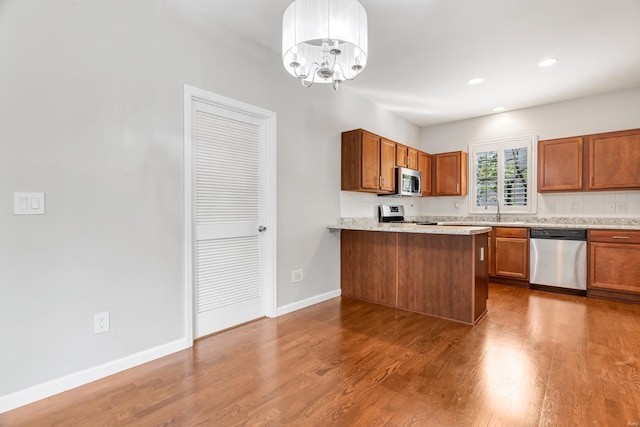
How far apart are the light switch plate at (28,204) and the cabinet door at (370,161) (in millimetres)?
2961

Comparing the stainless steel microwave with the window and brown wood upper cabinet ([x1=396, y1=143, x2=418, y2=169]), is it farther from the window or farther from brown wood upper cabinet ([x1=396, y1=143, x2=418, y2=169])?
the window

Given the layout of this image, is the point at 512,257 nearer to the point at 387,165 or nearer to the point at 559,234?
the point at 559,234

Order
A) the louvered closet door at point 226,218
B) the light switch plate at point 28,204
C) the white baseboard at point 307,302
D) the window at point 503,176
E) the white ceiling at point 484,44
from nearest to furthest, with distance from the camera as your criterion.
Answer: the light switch plate at point 28,204, the white ceiling at point 484,44, the louvered closet door at point 226,218, the white baseboard at point 307,302, the window at point 503,176

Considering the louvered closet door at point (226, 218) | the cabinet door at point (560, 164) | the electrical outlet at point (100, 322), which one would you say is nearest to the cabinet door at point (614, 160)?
the cabinet door at point (560, 164)

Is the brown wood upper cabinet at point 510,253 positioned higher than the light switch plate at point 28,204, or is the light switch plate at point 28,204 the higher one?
the light switch plate at point 28,204

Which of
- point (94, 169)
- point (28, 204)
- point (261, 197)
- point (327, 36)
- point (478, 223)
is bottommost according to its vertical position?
point (478, 223)

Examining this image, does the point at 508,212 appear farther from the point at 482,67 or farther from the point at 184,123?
the point at 184,123

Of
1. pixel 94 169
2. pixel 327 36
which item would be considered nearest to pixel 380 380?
pixel 327 36

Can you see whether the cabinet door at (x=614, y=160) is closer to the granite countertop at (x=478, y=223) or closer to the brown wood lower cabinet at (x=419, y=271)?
the granite countertop at (x=478, y=223)

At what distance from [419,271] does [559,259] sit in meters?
2.25

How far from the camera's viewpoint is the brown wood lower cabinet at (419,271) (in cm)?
297

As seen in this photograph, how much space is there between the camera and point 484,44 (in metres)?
2.96

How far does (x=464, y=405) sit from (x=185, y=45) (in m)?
3.15

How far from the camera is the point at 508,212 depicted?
5.02 metres
